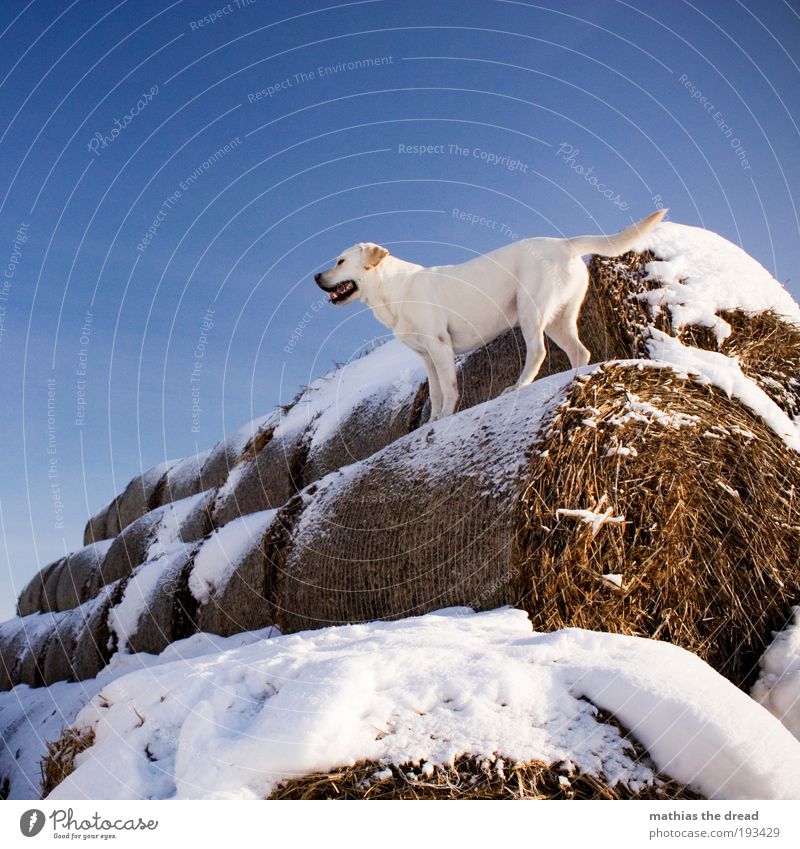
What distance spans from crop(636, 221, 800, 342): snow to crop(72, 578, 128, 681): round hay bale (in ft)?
14.1

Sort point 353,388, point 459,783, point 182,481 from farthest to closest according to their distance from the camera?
point 182,481
point 353,388
point 459,783

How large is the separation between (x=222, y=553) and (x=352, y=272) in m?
1.89

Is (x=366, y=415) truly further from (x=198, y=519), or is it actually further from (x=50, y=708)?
(x=50, y=708)

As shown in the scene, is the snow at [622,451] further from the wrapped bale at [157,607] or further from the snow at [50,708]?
the wrapped bale at [157,607]

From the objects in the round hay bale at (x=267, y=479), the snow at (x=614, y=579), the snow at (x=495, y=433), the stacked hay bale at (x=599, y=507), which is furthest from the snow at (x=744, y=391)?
the round hay bale at (x=267, y=479)

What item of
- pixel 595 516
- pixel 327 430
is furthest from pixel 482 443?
pixel 327 430

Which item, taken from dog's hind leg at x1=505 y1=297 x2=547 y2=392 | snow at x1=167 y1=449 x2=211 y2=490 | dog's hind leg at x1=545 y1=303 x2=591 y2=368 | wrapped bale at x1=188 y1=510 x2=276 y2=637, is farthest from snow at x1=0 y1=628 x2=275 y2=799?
snow at x1=167 y1=449 x2=211 y2=490

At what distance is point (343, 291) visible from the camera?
4.42 metres

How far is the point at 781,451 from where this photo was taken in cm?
331

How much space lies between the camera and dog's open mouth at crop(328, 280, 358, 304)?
4422 mm

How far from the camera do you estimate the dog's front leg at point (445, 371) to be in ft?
13.6

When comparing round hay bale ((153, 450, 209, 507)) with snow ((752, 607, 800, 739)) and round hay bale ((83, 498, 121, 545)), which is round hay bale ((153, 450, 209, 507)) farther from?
snow ((752, 607, 800, 739))
